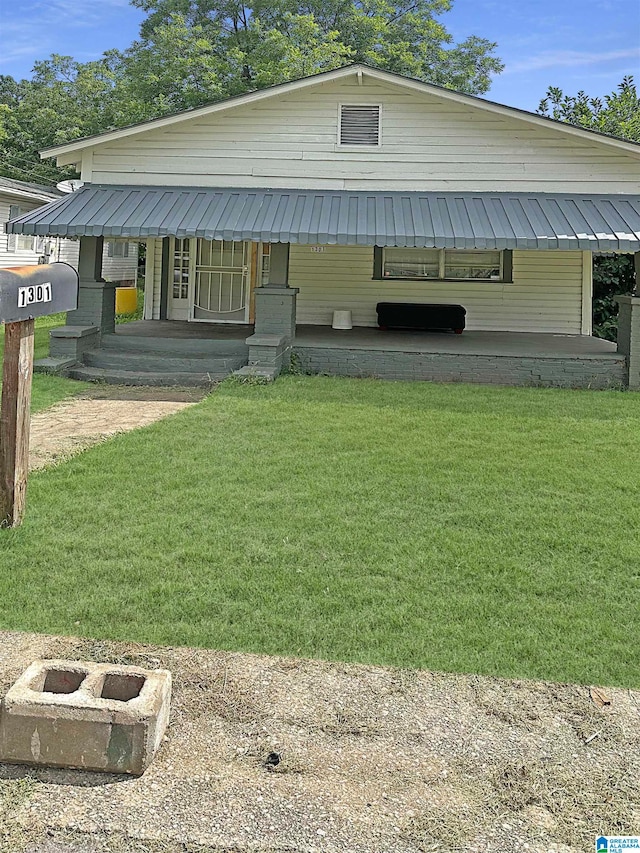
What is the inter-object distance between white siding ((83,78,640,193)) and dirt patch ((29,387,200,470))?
4.75 meters

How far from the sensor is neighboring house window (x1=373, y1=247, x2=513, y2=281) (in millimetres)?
15195

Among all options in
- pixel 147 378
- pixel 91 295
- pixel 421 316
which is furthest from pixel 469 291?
Result: pixel 91 295

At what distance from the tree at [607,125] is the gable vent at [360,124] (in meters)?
7.48

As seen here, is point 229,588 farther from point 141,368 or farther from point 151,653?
point 141,368

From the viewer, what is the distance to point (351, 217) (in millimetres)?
12047

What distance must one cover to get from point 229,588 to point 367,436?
3.74 metres

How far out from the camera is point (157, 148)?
13305mm

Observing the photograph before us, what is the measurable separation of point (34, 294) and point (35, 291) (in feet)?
0.08

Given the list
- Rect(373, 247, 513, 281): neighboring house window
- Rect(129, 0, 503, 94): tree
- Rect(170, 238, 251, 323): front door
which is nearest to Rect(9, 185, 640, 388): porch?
Rect(373, 247, 513, 281): neighboring house window

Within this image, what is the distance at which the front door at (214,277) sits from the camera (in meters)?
15.7

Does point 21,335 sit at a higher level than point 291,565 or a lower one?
higher

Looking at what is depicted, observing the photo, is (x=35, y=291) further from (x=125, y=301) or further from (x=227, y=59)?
(x=227, y=59)

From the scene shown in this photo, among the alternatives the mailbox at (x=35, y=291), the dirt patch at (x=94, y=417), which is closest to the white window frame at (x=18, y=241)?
the dirt patch at (x=94, y=417)

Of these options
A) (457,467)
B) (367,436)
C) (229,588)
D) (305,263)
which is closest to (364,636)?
(229,588)
